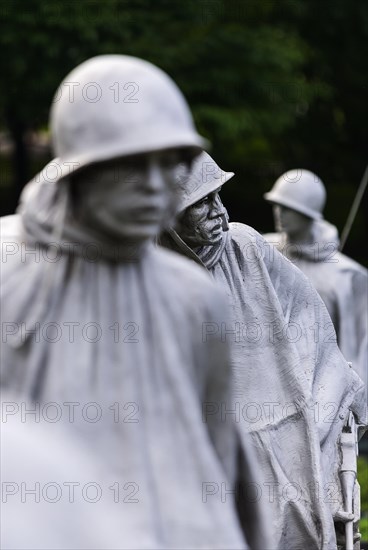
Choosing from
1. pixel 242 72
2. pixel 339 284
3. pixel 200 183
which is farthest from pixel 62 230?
pixel 242 72

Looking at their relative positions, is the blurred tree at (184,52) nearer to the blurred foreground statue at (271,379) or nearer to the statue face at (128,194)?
the blurred foreground statue at (271,379)

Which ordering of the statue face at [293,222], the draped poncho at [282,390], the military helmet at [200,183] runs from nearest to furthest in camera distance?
the draped poncho at [282,390], the military helmet at [200,183], the statue face at [293,222]

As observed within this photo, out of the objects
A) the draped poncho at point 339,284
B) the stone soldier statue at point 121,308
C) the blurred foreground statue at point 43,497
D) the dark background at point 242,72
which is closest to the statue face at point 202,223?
the stone soldier statue at point 121,308

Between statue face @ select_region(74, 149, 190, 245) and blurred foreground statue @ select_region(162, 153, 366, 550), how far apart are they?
448 cm

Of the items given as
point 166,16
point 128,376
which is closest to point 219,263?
point 128,376

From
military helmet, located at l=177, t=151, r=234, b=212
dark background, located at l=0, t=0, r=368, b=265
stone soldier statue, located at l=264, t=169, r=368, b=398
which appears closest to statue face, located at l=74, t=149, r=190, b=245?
military helmet, located at l=177, t=151, r=234, b=212

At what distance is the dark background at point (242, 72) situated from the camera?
103 ft

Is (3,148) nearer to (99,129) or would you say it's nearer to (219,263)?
(219,263)

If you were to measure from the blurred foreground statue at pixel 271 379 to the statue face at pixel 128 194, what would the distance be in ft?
14.7

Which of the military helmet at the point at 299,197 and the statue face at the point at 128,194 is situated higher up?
the statue face at the point at 128,194

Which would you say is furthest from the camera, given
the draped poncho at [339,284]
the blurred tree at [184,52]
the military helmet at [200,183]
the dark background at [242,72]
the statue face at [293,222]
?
the dark background at [242,72]

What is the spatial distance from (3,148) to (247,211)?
33.6 feet

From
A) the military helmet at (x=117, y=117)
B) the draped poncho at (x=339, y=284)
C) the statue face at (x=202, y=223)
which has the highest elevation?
the military helmet at (x=117, y=117)

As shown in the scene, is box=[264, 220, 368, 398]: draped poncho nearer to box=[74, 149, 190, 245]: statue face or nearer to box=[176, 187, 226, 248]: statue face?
box=[176, 187, 226, 248]: statue face
